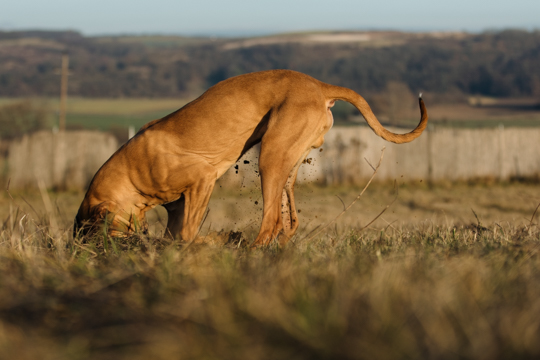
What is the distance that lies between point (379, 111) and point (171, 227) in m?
54.8

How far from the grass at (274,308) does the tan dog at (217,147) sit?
4.96 ft

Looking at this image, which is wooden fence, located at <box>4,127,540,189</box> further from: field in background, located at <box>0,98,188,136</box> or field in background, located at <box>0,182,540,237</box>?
field in background, located at <box>0,98,188,136</box>

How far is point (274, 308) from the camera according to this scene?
2105mm

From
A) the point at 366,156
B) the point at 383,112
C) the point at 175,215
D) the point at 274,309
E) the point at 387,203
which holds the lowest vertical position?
the point at 383,112

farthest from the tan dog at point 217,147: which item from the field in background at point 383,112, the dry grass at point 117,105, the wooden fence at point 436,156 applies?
the dry grass at point 117,105

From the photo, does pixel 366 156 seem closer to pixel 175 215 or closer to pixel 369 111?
pixel 369 111

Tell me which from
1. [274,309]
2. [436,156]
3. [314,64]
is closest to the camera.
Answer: [274,309]

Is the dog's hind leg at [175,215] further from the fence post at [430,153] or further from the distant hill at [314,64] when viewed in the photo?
the distant hill at [314,64]

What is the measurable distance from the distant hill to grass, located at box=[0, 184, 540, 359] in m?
72.1

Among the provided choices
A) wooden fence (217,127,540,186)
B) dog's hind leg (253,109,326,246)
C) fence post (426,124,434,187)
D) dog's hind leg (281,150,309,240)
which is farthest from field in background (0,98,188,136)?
dog's hind leg (253,109,326,246)

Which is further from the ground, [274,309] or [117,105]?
[274,309]

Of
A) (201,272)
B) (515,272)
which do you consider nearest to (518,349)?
(515,272)

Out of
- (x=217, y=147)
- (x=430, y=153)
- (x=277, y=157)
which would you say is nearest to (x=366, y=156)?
(x=430, y=153)

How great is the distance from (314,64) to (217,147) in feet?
279
